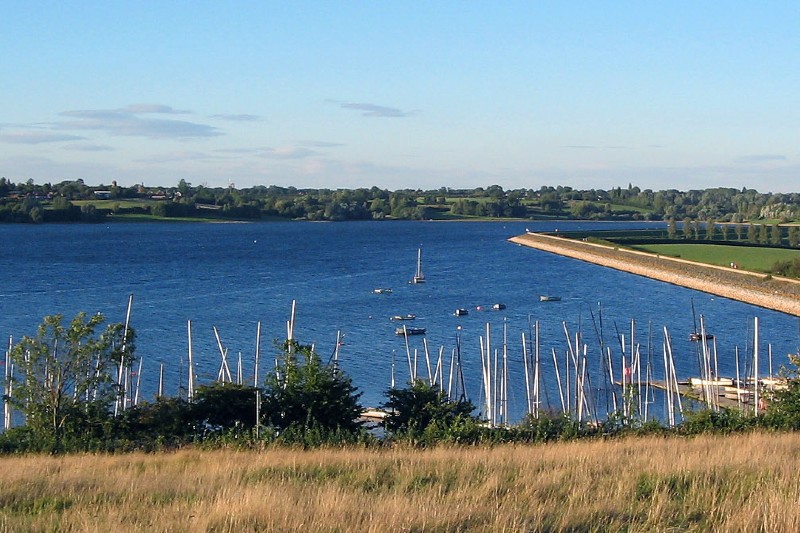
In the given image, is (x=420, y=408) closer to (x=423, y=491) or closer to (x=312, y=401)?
(x=312, y=401)

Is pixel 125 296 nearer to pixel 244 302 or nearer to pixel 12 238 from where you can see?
pixel 244 302

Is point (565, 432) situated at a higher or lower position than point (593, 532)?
lower

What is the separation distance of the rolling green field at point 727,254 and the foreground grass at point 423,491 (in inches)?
2836

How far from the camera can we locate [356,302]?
2469 inches

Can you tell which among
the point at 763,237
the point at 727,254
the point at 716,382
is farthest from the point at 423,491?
the point at 763,237

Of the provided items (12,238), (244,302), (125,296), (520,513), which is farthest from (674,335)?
(12,238)

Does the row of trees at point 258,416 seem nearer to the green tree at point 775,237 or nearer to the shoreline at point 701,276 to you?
the shoreline at point 701,276

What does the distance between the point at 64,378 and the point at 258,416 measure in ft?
14.3

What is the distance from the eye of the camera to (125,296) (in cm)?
6412

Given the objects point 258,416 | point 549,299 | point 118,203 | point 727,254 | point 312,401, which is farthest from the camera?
point 118,203

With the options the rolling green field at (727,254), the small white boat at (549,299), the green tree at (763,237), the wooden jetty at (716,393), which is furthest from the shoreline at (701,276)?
the wooden jetty at (716,393)

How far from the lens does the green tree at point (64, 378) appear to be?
15.5m

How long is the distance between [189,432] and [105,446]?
1726 millimetres

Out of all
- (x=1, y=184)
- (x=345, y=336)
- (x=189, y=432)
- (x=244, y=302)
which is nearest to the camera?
(x=189, y=432)
